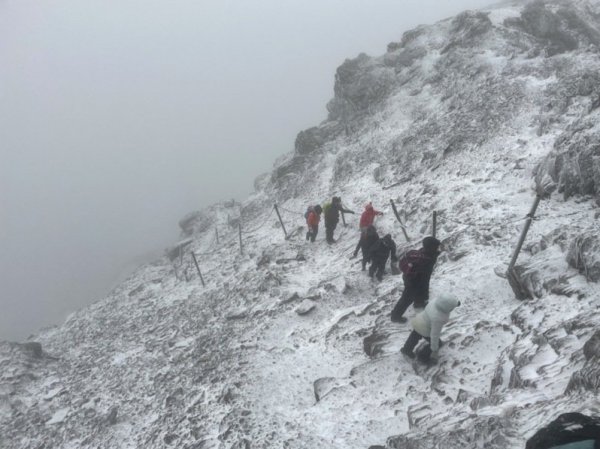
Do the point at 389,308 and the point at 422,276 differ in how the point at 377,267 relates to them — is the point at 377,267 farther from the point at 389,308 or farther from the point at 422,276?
the point at 422,276

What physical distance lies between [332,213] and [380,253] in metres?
4.37

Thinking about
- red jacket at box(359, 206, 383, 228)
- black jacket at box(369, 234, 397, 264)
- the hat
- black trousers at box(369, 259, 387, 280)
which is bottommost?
black trousers at box(369, 259, 387, 280)

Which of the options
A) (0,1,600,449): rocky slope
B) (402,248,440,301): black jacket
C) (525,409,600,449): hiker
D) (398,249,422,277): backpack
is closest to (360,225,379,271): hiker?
(0,1,600,449): rocky slope

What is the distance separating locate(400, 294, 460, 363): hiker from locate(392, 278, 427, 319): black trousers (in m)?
1.09

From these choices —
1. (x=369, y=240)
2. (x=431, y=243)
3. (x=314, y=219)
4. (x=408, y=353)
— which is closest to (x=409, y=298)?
(x=408, y=353)

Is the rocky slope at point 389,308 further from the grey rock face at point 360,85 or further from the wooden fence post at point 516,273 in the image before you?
the grey rock face at point 360,85

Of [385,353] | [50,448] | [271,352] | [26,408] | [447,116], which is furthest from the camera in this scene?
[447,116]

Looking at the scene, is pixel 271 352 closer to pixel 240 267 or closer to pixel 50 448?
pixel 50 448

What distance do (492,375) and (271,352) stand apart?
19.7ft

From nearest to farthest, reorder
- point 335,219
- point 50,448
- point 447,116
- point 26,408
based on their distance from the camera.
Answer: point 50,448 < point 26,408 < point 335,219 < point 447,116

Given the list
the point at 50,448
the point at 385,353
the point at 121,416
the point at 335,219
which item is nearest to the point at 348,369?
the point at 385,353

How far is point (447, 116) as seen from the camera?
2362 centimetres

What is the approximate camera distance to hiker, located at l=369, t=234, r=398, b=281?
13.4 metres

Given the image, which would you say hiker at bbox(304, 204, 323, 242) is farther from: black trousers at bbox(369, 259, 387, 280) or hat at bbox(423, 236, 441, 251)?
hat at bbox(423, 236, 441, 251)
